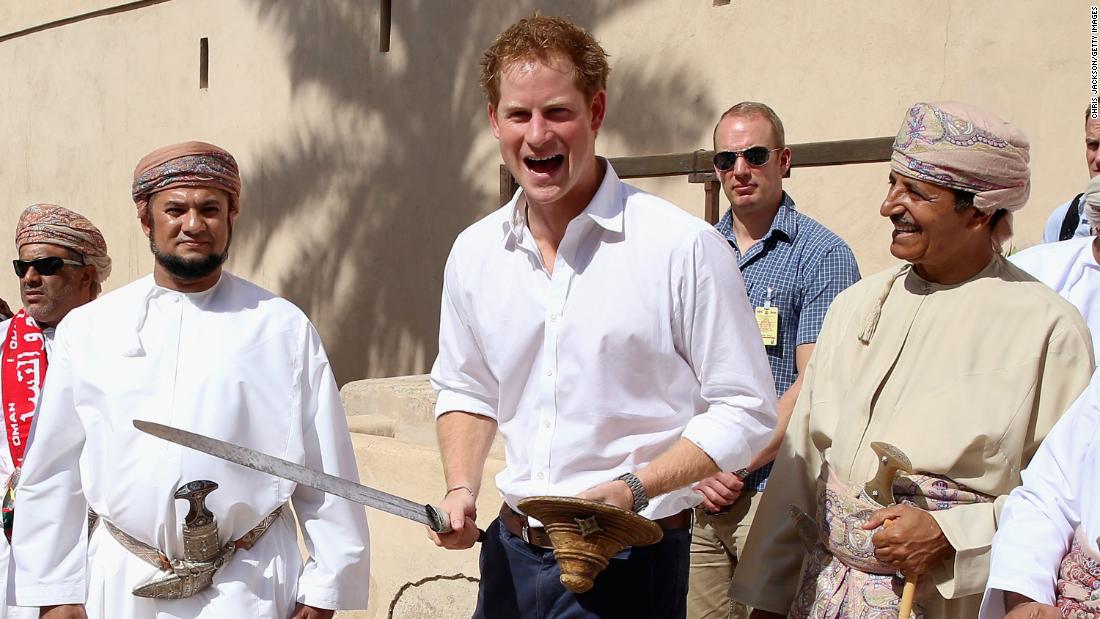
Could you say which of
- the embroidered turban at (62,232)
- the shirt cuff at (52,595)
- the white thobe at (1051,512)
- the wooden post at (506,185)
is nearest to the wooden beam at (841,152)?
the wooden post at (506,185)

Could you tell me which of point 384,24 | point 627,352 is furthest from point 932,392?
point 384,24

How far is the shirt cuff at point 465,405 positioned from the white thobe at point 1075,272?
1703 millimetres

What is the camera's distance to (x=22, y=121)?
16672mm

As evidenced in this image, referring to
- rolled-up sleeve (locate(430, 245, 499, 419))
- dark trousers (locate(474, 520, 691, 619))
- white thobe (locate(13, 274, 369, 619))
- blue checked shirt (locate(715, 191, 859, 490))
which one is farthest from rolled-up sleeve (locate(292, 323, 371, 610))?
blue checked shirt (locate(715, 191, 859, 490))

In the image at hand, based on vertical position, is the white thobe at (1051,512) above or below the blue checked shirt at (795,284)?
below

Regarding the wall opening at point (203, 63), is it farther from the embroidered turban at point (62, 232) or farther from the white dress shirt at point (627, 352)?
the white dress shirt at point (627, 352)

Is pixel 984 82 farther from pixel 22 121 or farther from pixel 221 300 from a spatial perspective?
pixel 22 121

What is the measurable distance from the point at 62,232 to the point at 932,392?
3153 millimetres

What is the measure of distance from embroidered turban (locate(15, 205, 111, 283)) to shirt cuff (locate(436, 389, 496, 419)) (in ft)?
6.68

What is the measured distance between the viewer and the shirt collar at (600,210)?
2.83m

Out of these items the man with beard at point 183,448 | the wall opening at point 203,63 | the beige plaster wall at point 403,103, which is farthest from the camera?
the wall opening at point 203,63

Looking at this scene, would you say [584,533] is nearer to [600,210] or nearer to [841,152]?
[600,210]

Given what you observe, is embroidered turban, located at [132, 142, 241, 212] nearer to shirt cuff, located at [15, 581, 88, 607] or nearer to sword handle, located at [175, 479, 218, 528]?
sword handle, located at [175, 479, 218, 528]

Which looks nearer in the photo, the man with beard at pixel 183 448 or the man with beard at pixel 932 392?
the man with beard at pixel 932 392
